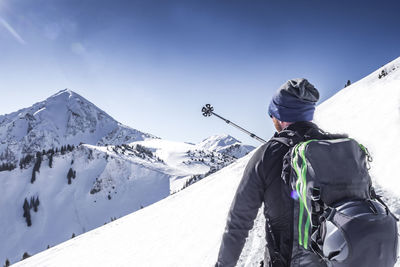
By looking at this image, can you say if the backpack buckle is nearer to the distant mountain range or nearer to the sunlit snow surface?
the sunlit snow surface

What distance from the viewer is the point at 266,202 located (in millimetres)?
2354

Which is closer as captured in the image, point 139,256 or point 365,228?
point 365,228

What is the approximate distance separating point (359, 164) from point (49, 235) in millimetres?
99606

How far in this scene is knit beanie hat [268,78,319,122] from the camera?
7.99ft

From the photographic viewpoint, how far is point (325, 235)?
5.99 ft

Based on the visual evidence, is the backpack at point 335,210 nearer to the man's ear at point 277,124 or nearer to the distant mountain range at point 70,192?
the man's ear at point 277,124

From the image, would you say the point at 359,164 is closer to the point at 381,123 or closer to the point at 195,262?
the point at 195,262

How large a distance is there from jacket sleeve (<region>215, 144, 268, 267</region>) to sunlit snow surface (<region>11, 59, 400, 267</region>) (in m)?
3.00

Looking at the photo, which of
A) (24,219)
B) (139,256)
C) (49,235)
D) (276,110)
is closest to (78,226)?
(49,235)

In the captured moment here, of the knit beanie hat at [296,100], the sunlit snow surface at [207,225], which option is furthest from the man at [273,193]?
the sunlit snow surface at [207,225]

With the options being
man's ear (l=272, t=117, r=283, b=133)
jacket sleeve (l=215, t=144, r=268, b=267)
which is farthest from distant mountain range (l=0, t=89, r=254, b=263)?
jacket sleeve (l=215, t=144, r=268, b=267)

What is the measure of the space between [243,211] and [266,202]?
0.23m

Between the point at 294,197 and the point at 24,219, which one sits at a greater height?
the point at 24,219

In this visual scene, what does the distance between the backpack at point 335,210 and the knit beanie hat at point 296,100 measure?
38 cm
